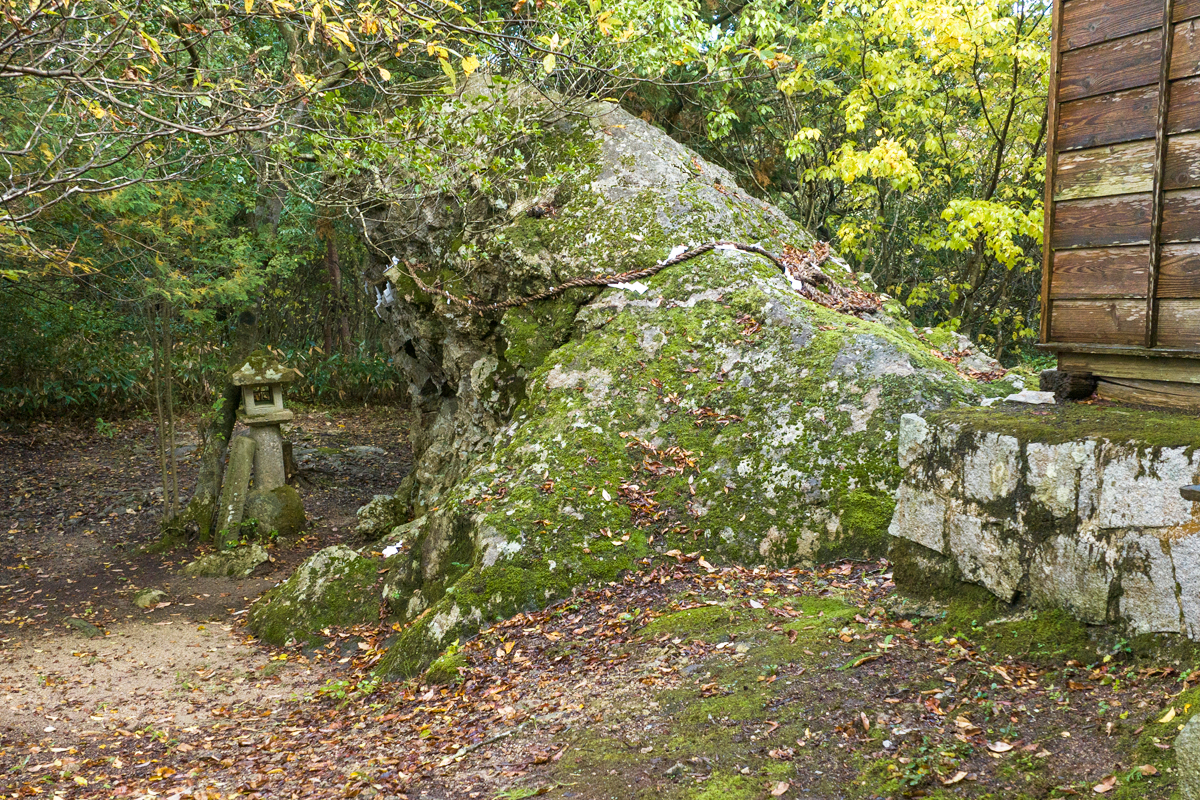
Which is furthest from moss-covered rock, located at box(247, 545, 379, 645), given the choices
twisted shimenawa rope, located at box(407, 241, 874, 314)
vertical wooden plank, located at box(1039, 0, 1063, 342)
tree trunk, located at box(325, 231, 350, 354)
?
tree trunk, located at box(325, 231, 350, 354)

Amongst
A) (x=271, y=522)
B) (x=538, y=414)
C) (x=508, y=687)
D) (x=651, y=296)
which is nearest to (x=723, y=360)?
(x=651, y=296)

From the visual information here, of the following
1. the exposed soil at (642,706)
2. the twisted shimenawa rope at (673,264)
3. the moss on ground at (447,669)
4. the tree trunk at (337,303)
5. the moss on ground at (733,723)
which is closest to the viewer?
the exposed soil at (642,706)

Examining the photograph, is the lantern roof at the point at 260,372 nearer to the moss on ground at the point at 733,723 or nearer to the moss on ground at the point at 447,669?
the moss on ground at the point at 447,669

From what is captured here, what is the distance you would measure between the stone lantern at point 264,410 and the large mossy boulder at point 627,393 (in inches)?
81.8

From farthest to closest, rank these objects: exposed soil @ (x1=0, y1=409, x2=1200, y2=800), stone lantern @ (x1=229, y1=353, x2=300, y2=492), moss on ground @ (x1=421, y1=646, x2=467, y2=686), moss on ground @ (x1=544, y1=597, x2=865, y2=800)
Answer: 1. stone lantern @ (x1=229, y1=353, x2=300, y2=492)
2. moss on ground @ (x1=421, y1=646, x2=467, y2=686)
3. moss on ground @ (x1=544, y1=597, x2=865, y2=800)
4. exposed soil @ (x1=0, y1=409, x2=1200, y2=800)

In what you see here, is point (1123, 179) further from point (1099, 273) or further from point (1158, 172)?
point (1099, 273)

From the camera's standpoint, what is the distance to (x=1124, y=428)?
3482 millimetres

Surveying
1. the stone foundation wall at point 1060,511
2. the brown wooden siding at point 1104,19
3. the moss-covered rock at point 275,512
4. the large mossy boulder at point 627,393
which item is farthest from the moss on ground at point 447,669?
the moss-covered rock at point 275,512

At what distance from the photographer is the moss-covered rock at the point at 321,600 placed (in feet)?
22.7

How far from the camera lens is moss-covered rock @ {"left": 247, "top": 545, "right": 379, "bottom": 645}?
6934mm

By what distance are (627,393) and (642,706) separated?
3.17 metres

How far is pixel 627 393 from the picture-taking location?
677cm

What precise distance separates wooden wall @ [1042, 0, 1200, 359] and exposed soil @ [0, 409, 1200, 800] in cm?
141

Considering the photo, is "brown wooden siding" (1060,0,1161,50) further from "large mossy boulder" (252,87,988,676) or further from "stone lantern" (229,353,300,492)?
"stone lantern" (229,353,300,492)
